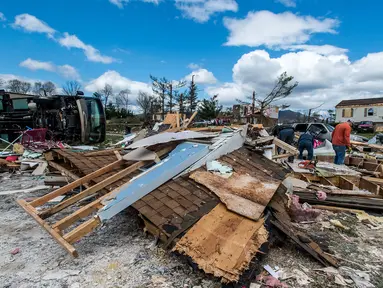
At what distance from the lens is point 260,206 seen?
9.73ft

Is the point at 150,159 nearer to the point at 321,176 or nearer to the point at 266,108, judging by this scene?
the point at 321,176

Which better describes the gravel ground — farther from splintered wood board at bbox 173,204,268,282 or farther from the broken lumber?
the broken lumber

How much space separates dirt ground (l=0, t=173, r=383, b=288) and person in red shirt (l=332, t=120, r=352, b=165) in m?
4.92

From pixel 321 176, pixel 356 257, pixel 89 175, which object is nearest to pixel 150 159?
pixel 89 175

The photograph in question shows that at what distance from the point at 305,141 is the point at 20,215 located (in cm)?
809

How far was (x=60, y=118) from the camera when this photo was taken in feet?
34.8

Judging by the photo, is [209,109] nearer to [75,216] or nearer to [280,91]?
[280,91]

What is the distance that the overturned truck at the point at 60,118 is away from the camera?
10.6 m

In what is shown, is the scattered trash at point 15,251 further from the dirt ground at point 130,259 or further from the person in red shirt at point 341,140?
the person in red shirt at point 341,140

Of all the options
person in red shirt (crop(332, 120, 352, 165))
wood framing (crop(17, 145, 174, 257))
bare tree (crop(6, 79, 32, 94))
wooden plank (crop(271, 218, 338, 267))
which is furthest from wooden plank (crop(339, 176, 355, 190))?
bare tree (crop(6, 79, 32, 94))

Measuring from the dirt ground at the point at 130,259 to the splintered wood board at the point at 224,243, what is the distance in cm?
24

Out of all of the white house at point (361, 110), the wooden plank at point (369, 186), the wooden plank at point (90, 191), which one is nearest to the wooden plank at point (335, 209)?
the wooden plank at point (369, 186)

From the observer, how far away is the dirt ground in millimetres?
2412

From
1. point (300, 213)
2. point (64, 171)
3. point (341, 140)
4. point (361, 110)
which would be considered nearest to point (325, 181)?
point (300, 213)
